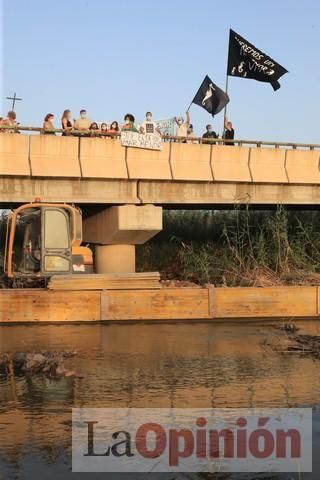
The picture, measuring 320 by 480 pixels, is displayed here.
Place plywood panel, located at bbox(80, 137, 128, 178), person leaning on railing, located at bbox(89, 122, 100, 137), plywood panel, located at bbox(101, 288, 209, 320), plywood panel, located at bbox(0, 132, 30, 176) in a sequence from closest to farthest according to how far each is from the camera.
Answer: plywood panel, located at bbox(101, 288, 209, 320) → plywood panel, located at bbox(0, 132, 30, 176) → person leaning on railing, located at bbox(89, 122, 100, 137) → plywood panel, located at bbox(80, 137, 128, 178)

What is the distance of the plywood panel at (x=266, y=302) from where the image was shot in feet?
50.2

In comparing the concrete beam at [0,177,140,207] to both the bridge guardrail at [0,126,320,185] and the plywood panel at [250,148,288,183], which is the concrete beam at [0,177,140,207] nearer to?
the bridge guardrail at [0,126,320,185]

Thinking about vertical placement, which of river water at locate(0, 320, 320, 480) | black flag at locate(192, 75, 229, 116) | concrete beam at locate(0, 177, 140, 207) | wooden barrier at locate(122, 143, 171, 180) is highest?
black flag at locate(192, 75, 229, 116)

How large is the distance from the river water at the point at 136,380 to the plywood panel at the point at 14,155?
792cm

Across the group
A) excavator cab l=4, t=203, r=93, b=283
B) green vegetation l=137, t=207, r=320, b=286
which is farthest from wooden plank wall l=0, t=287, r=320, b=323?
green vegetation l=137, t=207, r=320, b=286

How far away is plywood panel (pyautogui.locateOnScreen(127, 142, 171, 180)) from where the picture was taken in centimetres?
2239

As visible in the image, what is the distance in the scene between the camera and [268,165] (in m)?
24.4

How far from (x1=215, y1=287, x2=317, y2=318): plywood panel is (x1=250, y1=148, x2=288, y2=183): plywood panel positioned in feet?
29.1

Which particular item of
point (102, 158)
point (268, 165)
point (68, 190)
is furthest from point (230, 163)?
point (68, 190)

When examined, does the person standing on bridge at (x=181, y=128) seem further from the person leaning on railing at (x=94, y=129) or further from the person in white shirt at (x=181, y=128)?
the person leaning on railing at (x=94, y=129)

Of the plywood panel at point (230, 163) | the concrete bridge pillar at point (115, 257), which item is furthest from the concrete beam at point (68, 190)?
the plywood panel at point (230, 163)

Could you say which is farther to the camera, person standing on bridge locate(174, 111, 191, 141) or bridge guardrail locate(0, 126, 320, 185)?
person standing on bridge locate(174, 111, 191, 141)

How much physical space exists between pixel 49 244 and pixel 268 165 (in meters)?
11.5

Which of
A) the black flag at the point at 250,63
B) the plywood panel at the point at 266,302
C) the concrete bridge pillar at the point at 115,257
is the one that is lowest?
the plywood panel at the point at 266,302
